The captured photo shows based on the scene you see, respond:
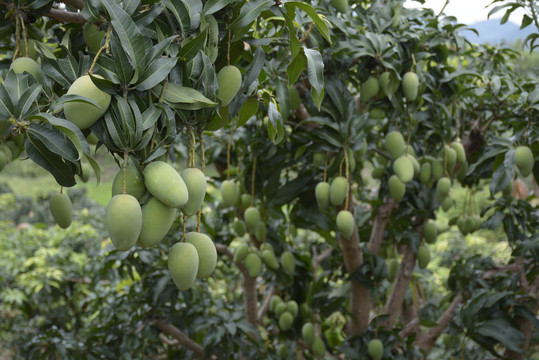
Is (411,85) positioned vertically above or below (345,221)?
above

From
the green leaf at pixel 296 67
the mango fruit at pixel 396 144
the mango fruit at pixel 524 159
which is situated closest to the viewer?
the green leaf at pixel 296 67

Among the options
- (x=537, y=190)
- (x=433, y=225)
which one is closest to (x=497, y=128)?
(x=537, y=190)

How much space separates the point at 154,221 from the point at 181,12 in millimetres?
249

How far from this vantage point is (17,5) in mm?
702

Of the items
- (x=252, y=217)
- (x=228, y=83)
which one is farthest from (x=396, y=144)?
(x=228, y=83)

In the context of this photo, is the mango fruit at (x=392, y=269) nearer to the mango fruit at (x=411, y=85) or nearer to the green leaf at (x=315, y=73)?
the mango fruit at (x=411, y=85)

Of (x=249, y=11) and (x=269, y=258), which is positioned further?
(x=269, y=258)

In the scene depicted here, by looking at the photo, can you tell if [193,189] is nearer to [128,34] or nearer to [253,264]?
[128,34]

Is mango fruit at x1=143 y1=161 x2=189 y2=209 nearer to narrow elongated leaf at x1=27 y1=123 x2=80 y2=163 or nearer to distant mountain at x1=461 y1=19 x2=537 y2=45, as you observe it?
narrow elongated leaf at x1=27 y1=123 x2=80 y2=163

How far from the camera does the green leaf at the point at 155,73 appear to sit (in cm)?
55

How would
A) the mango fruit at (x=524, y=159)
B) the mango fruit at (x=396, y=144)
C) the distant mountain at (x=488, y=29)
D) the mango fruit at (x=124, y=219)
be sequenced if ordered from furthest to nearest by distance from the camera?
the distant mountain at (x=488, y=29)
the mango fruit at (x=396, y=144)
the mango fruit at (x=524, y=159)
the mango fruit at (x=124, y=219)

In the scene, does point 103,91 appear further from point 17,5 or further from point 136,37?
point 17,5

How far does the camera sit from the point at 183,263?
580mm

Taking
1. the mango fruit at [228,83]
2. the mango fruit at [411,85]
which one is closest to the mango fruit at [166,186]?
the mango fruit at [228,83]
